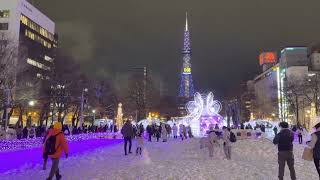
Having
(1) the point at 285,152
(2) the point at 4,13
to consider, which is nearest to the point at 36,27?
(2) the point at 4,13

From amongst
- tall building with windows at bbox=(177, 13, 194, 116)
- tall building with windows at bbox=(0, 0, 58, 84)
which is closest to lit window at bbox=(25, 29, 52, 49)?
tall building with windows at bbox=(0, 0, 58, 84)

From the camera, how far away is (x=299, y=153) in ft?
65.2

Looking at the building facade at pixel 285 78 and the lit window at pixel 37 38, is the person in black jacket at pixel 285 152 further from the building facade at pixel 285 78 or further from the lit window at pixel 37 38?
the lit window at pixel 37 38

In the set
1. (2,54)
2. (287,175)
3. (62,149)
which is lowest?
(287,175)

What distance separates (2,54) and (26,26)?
5717 centimetres

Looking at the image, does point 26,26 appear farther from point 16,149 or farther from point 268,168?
point 268,168

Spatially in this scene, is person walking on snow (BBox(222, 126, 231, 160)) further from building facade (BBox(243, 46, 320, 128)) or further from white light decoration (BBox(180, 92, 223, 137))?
building facade (BBox(243, 46, 320, 128))

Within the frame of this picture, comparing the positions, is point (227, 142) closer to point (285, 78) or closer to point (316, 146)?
point (316, 146)

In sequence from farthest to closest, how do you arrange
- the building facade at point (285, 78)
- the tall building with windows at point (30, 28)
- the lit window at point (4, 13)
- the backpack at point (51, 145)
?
the building facade at point (285, 78)
the lit window at point (4, 13)
the tall building with windows at point (30, 28)
the backpack at point (51, 145)

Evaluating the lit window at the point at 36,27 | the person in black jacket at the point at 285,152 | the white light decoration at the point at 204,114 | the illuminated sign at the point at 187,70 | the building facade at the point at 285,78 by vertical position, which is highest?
the illuminated sign at the point at 187,70

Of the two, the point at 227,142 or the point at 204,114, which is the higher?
the point at 204,114

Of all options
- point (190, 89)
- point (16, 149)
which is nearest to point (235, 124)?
point (16, 149)

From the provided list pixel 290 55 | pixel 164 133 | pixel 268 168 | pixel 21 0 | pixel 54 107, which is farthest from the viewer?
pixel 290 55

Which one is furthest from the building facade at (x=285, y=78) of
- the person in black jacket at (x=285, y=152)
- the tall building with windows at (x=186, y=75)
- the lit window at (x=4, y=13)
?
the person in black jacket at (x=285, y=152)
